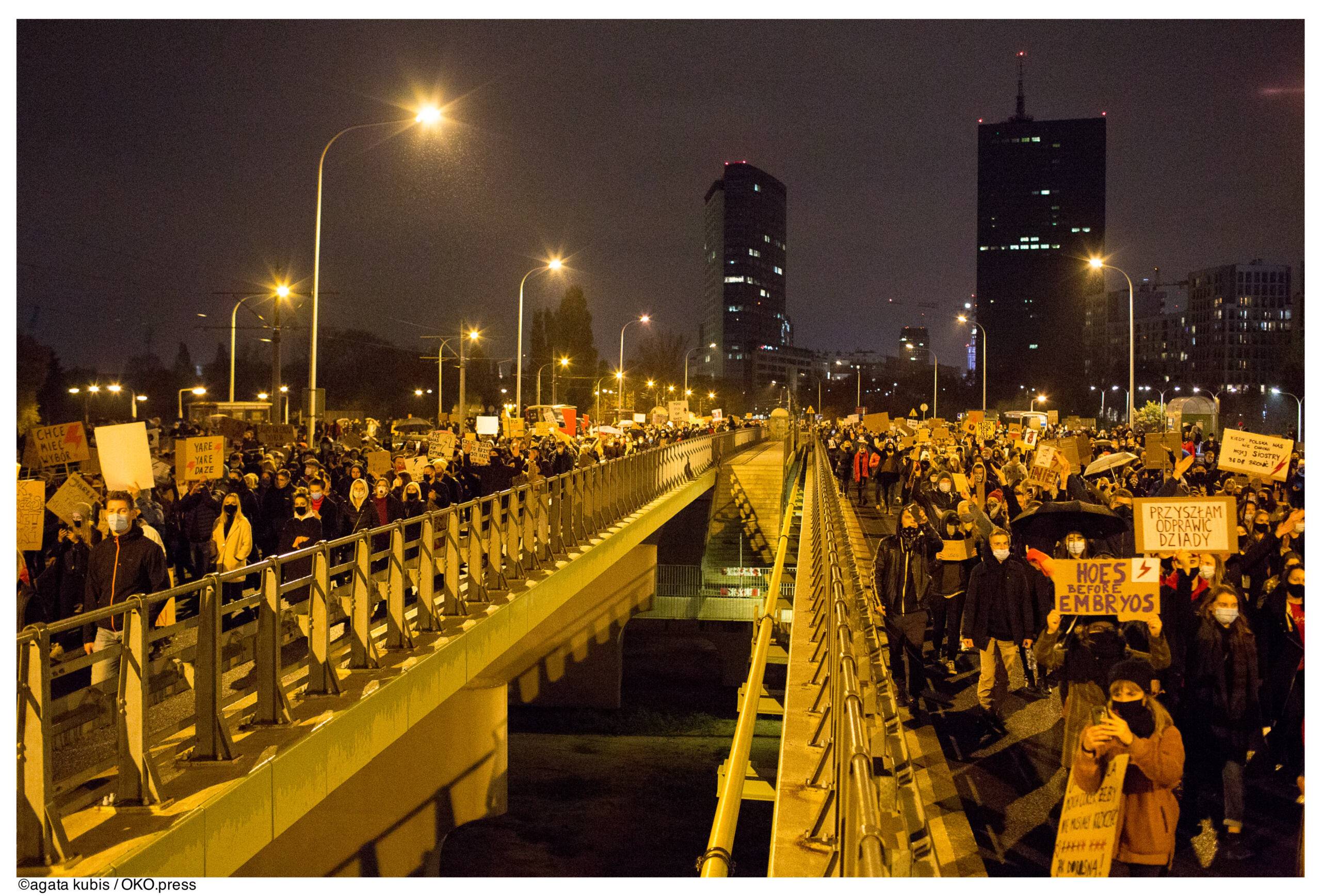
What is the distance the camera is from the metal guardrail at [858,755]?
3.61 meters

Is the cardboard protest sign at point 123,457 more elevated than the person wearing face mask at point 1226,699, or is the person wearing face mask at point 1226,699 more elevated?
the cardboard protest sign at point 123,457

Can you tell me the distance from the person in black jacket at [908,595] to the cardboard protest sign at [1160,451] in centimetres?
968

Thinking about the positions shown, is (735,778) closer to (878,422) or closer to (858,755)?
(858,755)

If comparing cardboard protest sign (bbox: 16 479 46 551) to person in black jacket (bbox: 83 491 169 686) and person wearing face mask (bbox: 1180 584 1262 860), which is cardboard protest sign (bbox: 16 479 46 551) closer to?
person in black jacket (bbox: 83 491 169 686)

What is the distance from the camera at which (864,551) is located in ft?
56.0

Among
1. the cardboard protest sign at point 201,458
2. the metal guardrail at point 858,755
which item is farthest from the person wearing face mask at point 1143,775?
the cardboard protest sign at point 201,458

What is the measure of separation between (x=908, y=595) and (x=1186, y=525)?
2.30 m

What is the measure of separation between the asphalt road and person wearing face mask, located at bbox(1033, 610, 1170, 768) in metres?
0.38

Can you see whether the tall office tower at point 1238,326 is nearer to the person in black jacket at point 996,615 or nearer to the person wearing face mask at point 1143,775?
the person in black jacket at point 996,615

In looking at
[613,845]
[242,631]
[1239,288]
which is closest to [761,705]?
[242,631]

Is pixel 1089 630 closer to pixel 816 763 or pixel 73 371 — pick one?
pixel 816 763

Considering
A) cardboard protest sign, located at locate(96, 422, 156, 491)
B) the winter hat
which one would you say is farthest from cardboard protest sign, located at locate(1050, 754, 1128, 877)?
cardboard protest sign, located at locate(96, 422, 156, 491)

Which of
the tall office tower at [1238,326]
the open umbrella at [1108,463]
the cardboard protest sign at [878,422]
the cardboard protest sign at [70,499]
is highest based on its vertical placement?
the tall office tower at [1238,326]

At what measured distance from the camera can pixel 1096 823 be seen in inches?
201
